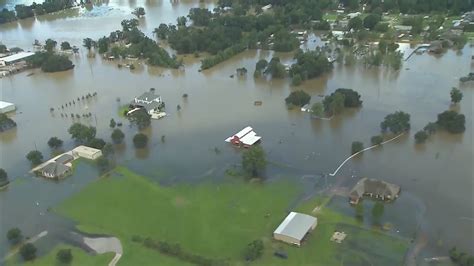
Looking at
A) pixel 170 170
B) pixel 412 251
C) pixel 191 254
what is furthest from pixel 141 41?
pixel 412 251

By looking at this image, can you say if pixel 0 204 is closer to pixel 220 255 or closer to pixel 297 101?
pixel 220 255

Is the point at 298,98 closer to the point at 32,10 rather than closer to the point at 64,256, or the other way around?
the point at 64,256

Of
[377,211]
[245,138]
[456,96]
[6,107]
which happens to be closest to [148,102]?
[245,138]

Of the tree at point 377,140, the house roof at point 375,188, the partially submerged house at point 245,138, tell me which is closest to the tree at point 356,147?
the tree at point 377,140

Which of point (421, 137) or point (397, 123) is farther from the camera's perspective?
point (397, 123)

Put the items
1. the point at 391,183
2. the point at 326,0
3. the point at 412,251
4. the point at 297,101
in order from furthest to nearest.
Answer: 1. the point at 326,0
2. the point at 297,101
3. the point at 391,183
4. the point at 412,251

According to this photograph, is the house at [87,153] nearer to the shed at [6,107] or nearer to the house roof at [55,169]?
the house roof at [55,169]
